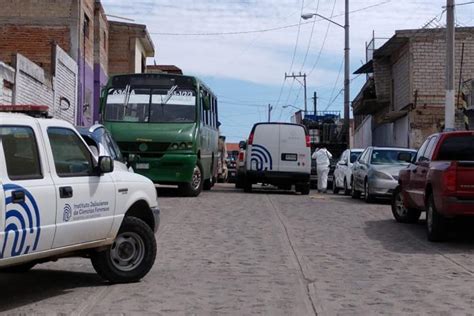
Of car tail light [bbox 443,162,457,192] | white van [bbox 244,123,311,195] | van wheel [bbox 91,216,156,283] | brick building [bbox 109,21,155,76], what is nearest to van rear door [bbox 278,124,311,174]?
white van [bbox 244,123,311,195]

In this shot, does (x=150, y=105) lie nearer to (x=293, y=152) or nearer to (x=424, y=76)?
(x=293, y=152)

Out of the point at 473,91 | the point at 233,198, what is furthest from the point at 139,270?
the point at 473,91

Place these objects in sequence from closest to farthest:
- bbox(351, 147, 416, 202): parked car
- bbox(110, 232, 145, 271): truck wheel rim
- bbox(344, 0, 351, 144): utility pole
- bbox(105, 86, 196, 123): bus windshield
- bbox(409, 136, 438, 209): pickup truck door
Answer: bbox(110, 232, 145, 271): truck wheel rim
bbox(409, 136, 438, 209): pickup truck door
bbox(351, 147, 416, 202): parked car
bbox(105, 86, 196, 123): bus windshield
bbox(344, 0, 351, 144): utility pole

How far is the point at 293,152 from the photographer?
21688 mm

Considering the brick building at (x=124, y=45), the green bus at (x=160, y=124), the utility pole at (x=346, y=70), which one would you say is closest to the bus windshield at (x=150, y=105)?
the green bus at (x=160, y=124)

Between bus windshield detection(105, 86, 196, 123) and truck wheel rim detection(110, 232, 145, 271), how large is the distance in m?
10.8

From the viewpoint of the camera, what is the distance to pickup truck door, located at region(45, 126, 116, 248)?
21.1 feet

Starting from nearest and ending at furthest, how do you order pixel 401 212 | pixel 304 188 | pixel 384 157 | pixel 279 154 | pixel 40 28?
pixel 401 212 → pixel 384 157 → pixel 279 154 → pixel 304 188 → pixel 40 28

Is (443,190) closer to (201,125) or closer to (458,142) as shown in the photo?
(458,142)

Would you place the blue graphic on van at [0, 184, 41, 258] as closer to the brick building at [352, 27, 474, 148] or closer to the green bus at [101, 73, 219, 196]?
the green bus at [101, 73, 219, 196]

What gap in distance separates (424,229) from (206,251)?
5222 millimetres

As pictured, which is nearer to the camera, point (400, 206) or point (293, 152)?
point (400, 206)

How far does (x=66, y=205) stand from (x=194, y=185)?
40.5 feet

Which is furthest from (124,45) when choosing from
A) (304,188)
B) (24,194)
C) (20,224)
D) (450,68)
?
(20,224)
